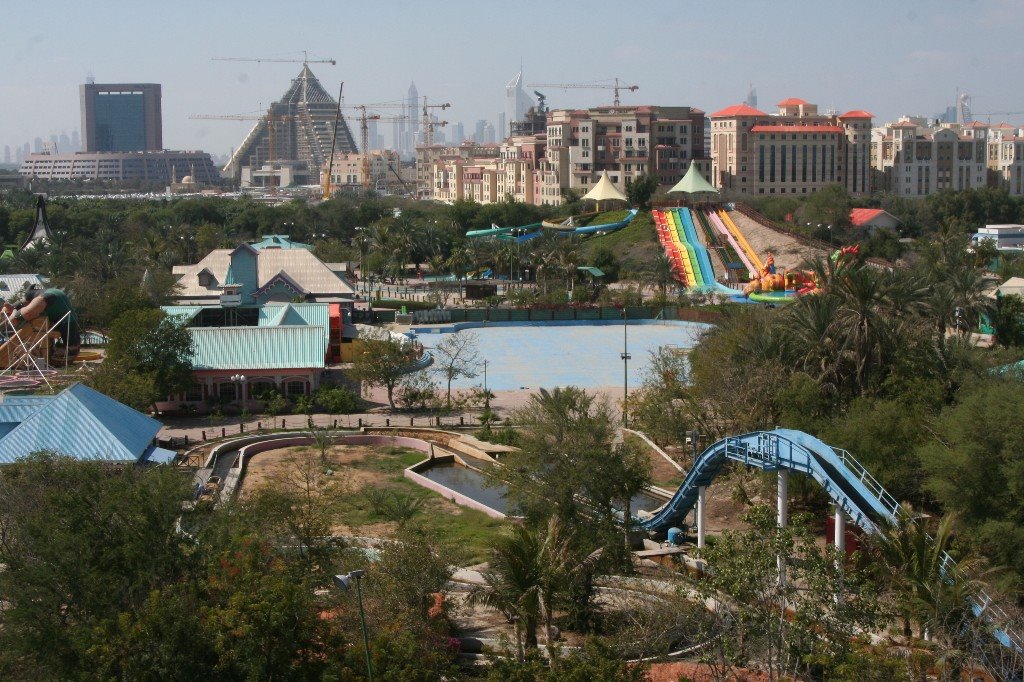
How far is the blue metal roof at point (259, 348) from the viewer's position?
129ft

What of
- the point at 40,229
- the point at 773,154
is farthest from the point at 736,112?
the point at 40,229

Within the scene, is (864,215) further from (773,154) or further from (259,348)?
(259,348)

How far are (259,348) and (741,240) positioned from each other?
40104 millimetres

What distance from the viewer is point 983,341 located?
47781mm

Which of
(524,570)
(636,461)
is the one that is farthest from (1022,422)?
(524,570)

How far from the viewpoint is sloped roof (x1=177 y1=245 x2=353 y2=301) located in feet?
184

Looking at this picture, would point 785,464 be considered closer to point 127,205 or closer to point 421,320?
point 421,320

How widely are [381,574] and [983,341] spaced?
33912 mm

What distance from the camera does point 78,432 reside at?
94.7ft

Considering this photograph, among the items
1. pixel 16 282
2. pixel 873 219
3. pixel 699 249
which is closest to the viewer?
pixel 16 282

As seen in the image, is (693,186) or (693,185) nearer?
(693,186)

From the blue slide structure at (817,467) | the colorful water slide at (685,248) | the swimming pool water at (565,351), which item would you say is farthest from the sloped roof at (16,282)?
the blue slide structure at (817,467)

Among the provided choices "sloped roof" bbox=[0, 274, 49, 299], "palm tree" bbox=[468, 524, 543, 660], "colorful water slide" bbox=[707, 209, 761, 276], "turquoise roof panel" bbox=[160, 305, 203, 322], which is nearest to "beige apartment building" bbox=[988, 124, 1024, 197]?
"colorful water slide" bbox=[707, 209, 761, 276]

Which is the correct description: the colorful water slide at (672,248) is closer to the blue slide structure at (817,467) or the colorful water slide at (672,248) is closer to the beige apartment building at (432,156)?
the blue slide structure at (817,467)
